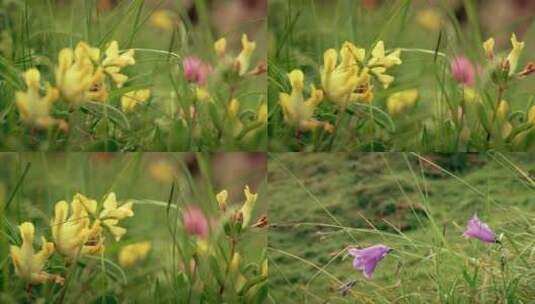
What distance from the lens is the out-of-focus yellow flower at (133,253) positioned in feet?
9.28

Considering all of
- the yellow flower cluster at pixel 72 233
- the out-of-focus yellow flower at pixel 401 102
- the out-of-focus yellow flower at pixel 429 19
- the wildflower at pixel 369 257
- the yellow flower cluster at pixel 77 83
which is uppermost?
the out-of-focus yellow flower at pixel 429 19

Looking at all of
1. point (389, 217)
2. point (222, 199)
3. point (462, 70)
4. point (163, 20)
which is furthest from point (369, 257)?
point (163, 20)

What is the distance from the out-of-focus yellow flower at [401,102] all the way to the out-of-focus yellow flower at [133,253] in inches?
25.5

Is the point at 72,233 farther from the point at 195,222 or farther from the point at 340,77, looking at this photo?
the point at 340,77

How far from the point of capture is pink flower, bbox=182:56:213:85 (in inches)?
112

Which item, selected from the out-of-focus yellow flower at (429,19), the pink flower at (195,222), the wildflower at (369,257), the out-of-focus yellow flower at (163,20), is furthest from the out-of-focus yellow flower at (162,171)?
the out-of-focus yellow flower at (429,19)

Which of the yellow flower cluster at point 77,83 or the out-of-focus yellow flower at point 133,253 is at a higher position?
the yellow flower cluster at point 77,83

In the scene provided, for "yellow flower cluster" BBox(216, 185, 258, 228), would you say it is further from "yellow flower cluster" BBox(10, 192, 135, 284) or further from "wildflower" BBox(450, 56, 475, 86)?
"wildflower" BBox(450, 56, 475, 86)

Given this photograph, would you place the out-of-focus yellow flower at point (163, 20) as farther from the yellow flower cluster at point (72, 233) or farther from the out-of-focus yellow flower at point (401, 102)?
the out-of-focus yellow flower at point (401, 102)

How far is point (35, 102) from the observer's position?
2.79 metres

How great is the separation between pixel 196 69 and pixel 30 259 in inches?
22.6

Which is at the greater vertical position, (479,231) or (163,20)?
(163,20)

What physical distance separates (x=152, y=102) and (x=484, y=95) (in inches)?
31.0

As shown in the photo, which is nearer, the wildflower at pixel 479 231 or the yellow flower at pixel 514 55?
the wildflower at pixel 479 231
